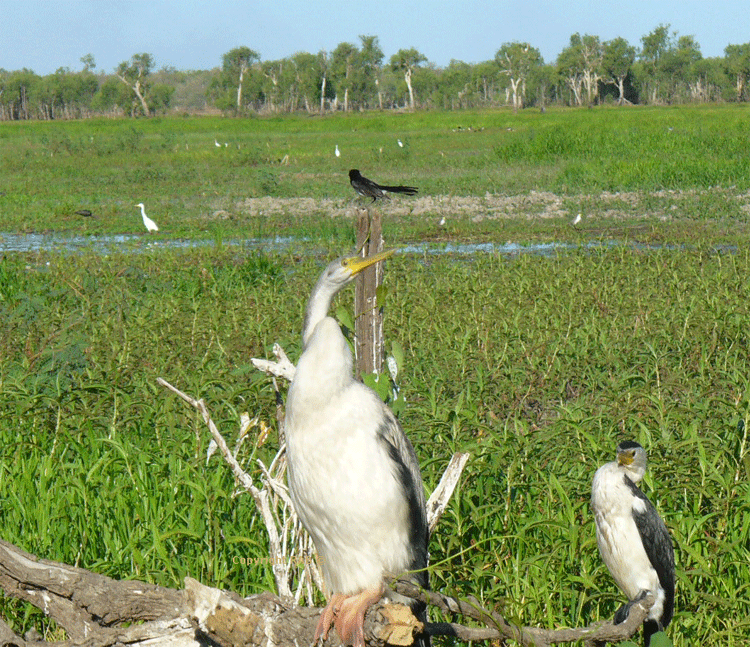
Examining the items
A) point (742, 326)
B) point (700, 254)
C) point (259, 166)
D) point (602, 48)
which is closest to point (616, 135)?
point (259, 166)

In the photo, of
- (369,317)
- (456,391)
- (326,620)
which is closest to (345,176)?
(456,391)

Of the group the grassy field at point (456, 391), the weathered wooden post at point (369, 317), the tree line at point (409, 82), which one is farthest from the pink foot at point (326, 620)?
the tree line at point (409, 82)

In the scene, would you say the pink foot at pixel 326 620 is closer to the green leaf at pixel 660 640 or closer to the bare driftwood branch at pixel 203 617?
the bare driftwood branch at pixel 203 617

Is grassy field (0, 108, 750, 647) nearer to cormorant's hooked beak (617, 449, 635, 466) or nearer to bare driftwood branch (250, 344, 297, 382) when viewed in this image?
cormorant's hooked beak (617, 449, 635, 466)

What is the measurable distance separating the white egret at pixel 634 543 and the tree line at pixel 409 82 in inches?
3010

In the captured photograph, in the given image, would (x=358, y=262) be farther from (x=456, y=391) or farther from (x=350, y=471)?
(x=456, y=391)

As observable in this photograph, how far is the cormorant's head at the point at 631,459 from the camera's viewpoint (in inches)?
107

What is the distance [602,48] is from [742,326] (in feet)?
272

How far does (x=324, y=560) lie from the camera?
2.67 m

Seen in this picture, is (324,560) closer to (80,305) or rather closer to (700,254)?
(80,305)

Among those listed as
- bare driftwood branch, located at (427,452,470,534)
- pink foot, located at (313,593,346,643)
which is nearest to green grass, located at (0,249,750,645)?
bare driftwood branch, located at (427,452,470,534)

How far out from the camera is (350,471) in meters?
2.41

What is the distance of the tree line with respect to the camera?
79.1 m

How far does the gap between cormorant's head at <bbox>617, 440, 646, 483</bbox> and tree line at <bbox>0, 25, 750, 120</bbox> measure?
3007 inches
